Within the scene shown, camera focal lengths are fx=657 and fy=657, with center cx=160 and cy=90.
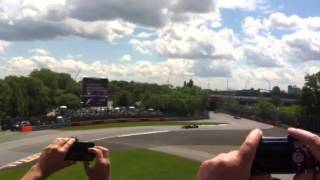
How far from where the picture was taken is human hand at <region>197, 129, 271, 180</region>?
2.79 meters

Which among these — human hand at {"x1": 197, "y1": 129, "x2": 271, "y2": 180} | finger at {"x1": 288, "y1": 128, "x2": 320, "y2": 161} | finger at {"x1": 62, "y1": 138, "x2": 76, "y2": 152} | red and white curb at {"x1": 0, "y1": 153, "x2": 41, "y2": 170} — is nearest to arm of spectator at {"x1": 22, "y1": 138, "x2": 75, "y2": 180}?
finger at {"x1": 62, "y1": 138, "x2": 76, "y2": 152}

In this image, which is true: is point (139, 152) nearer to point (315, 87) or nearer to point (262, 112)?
point (315, 87)

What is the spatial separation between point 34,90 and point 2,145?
8596 centimetres

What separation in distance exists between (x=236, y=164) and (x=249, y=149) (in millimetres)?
104

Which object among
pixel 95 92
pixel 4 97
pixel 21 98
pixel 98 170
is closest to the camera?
pixel 98 170

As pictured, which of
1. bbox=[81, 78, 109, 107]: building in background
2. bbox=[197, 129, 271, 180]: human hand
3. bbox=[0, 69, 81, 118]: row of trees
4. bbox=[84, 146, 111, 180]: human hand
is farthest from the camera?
bbox=[0, 69, 81, 118]: row of trees

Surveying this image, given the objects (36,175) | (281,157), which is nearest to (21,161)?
(36,175)

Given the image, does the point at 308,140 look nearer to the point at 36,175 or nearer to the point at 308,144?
the point at 308,144

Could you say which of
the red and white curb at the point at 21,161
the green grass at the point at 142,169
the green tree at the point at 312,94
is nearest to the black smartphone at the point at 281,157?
the green grass at the point at 142,169

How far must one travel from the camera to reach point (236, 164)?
2797 millimetres

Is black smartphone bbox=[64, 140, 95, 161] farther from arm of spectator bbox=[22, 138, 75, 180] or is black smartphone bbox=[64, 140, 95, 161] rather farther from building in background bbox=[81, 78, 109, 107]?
building in background bbox=[81, 78, 109, 107]

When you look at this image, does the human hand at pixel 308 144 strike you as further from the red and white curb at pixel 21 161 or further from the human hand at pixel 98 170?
Answer: the red and white curb at pixel 21 161

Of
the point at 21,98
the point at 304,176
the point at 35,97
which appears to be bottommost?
the point at 304,176

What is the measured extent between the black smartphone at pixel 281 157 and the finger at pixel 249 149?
22mm
